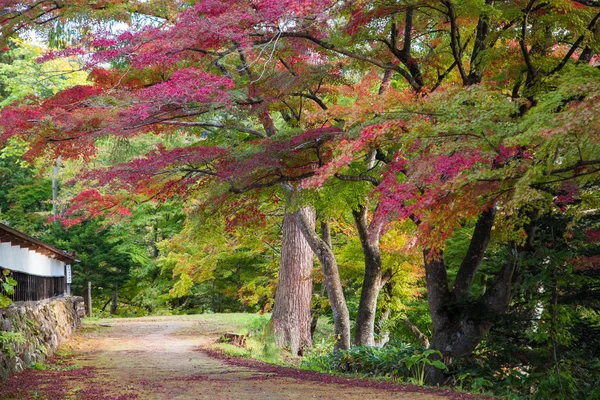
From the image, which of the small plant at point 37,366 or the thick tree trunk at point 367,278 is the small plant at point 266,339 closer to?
the thick tree trunk at point 367,278

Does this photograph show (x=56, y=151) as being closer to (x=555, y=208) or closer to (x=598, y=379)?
(x=555, y=208)

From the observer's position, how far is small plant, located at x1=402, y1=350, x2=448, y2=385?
939 cm

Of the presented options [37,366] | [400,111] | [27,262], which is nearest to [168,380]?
[37,366]

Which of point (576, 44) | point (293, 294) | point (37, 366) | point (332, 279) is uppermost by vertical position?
point (576, 44)

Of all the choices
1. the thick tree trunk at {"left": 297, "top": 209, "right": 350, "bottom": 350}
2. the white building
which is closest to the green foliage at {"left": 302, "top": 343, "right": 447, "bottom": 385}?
the thick tree trunk at {"left": 297, "top": 209, "right": 350, "bottom": 350}

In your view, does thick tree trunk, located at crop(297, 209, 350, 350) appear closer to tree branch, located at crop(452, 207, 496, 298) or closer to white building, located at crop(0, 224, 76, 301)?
tree branch, located at crop(452, 207, 496, 298)

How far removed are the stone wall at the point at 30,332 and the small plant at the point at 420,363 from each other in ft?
18.9

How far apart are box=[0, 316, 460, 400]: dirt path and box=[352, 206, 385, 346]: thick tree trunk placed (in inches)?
124

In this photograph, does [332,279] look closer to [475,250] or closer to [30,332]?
[475,250]

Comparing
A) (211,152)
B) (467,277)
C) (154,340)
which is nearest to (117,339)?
(154,340)

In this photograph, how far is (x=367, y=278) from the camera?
42.7 ft

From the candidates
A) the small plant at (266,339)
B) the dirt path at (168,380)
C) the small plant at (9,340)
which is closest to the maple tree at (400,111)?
the dirt path at (168,380)

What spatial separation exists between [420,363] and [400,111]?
4769mm

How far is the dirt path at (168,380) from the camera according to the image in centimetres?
728
